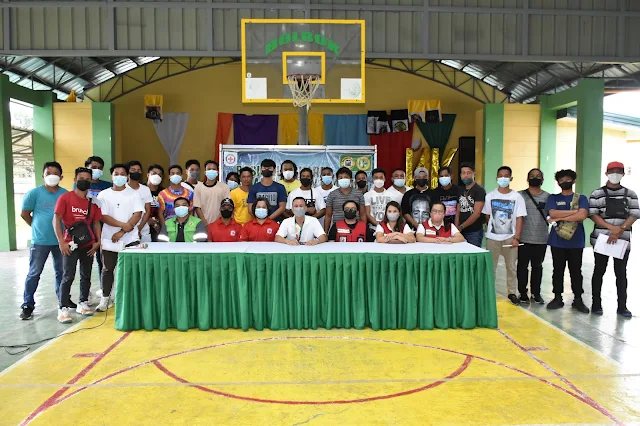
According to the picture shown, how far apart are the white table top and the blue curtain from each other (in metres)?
9.65

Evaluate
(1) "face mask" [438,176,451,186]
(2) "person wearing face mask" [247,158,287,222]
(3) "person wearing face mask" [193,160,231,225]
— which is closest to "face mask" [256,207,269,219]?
(2) "person wearing face mask" [247,158,287,222]

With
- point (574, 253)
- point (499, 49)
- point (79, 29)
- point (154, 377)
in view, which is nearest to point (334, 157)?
point (499, 49)

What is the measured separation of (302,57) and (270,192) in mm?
2513

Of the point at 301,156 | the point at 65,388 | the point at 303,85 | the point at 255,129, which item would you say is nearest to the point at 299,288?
the point at 65,388

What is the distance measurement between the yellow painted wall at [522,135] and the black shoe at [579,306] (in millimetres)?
8600

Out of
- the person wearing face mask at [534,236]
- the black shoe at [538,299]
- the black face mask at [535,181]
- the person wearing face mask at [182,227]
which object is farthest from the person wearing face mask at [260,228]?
the black shoe at [538,299]

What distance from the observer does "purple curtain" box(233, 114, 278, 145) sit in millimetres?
14227

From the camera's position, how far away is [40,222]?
4934 millimetres

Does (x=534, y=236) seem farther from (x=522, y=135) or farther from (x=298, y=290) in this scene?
(x=522, y=135)

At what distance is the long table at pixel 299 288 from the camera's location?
4418mm

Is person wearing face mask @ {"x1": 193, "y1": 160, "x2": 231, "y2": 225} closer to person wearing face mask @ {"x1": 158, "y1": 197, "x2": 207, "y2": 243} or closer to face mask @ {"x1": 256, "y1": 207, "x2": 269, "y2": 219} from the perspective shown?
person wearing face mask @ {"x1": 158, "y1": 197, "x2": 207, "y2": 243}

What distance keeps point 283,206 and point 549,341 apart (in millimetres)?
3119

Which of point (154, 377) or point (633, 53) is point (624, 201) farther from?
point (633, 53)

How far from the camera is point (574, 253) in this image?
5.25 m
